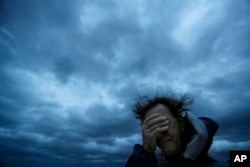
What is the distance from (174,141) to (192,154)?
27 centimetres

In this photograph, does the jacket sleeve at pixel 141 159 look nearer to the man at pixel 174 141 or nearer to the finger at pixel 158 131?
the man at pixel 174 141

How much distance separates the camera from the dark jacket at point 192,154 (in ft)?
9.68

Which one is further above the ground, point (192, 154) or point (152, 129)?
Answer: point (152, 129)

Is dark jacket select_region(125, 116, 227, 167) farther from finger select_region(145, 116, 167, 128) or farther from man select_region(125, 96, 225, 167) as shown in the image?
finger select_region(145, 116, 167, 128)

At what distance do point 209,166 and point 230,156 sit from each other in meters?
9.09

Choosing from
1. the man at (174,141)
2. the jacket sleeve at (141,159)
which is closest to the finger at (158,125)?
the man at (174,141)

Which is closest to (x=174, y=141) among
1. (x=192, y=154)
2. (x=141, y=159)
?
(x=192, y=154)

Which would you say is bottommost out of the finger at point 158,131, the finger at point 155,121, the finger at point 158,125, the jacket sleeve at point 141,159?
the jacket sleeve at point 141,159

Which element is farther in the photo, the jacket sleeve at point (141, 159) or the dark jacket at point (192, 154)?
the jacket sleeve at point (141, 159)

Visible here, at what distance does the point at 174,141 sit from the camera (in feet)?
10.2

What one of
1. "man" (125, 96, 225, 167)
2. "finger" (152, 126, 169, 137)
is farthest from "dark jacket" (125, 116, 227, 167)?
"finger" (152, 126, 169, 137)

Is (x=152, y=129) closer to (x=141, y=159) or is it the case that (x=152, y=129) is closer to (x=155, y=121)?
(x=155, y=121)

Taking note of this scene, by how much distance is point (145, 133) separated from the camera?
3.07 metres

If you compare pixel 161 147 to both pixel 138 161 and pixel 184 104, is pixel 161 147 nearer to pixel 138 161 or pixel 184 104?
pixel 138 161
